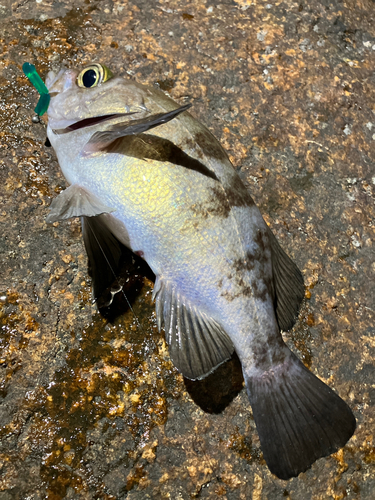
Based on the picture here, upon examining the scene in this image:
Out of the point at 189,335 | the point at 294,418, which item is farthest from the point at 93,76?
the point at 294,418

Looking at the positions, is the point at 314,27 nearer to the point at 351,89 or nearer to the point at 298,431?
the point at 351,89

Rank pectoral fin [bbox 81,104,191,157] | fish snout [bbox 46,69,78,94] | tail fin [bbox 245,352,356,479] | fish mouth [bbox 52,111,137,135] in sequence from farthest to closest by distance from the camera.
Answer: fish snout [bbox 46,69,78,94]
fish mouth [bbox 52,111,137,135]
tail fin [bbox 245,352,356,479]
pectoral fin [bbox 81,104,191,157]

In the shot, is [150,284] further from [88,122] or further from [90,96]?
[90,96]

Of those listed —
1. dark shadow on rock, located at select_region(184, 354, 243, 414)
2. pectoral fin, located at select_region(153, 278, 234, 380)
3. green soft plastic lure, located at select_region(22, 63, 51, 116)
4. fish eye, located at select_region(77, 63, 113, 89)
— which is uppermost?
fish eye, located at select_region(77, 63, 113, 89)

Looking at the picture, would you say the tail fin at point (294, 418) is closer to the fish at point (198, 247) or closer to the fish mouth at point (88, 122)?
the fish at point (198, 247)

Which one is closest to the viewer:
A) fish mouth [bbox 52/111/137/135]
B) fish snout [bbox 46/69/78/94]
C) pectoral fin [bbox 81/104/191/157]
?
pectoral fin [bbox 81/104/191/157]

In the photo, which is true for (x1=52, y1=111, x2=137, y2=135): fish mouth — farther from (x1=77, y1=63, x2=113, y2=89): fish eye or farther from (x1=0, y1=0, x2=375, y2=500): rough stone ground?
(x1=0, y1=0, x2=375, y2=500): rough stone ground

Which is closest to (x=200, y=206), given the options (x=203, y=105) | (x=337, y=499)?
(x=203, y=105)

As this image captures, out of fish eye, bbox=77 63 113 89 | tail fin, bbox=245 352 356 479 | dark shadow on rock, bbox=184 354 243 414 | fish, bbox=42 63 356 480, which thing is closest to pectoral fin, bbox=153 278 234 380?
fish, bbox=42 63 356 480
